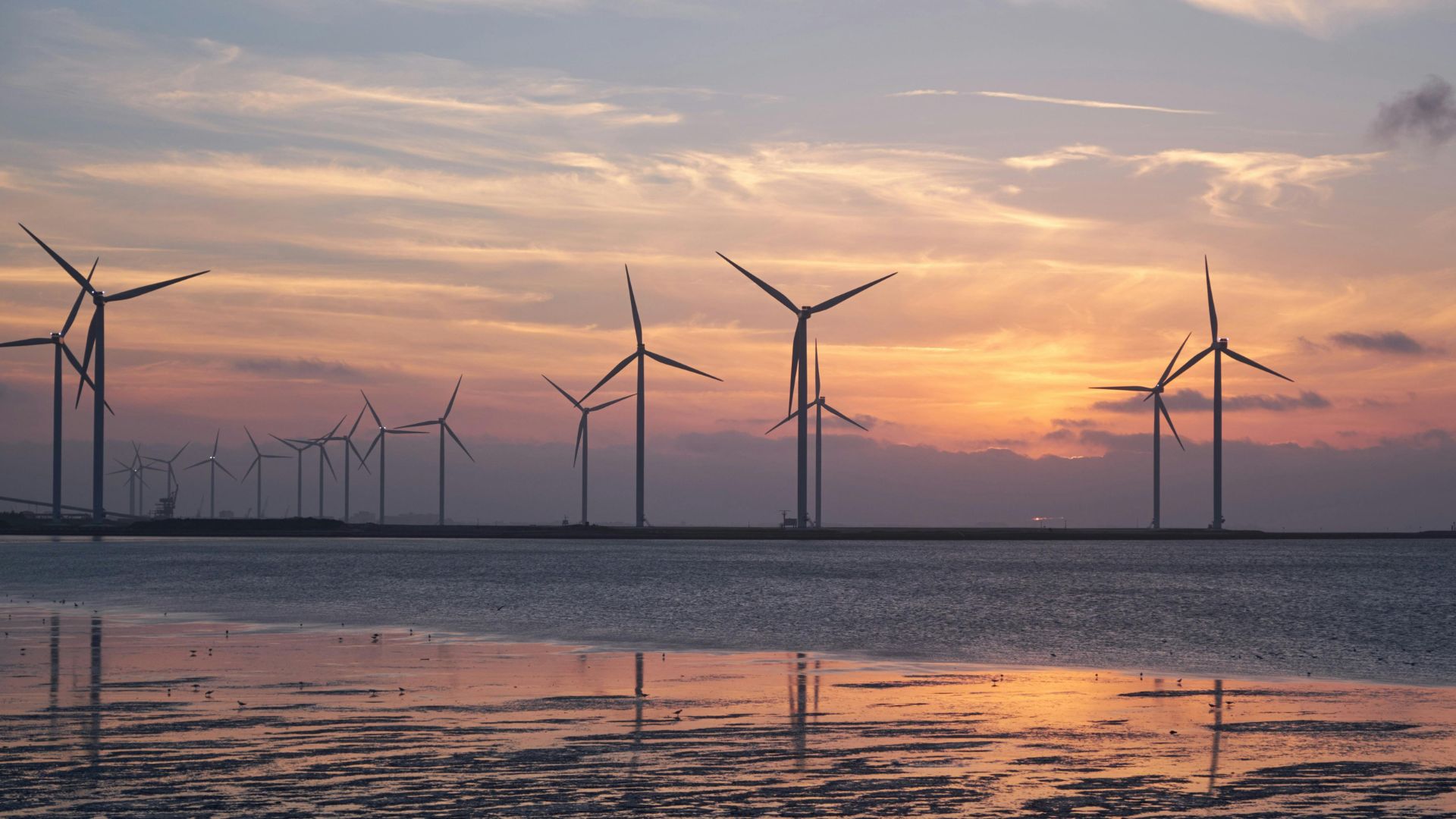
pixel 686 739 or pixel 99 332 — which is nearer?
pixel 686 739

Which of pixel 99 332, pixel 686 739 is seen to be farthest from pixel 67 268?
pixel 686 739

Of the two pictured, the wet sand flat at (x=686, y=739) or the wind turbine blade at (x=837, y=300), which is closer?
the wet sand flat at (x=686, y=739)

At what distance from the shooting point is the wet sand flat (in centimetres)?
1789

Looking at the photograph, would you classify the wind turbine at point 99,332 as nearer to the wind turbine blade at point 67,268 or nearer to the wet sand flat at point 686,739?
the wind turbine blade at point 67,268

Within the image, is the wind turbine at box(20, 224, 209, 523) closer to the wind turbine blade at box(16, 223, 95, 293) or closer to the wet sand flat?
the wind turbine blade at box(16, 223, 95, 293)

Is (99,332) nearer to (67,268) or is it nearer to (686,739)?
(67,268)

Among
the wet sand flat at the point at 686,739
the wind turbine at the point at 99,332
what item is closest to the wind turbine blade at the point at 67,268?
the wind turbine at the point at 99,332

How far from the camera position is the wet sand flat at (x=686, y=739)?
17.9 m

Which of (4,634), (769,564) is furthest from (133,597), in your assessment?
(769,564)

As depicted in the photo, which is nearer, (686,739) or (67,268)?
(686,739)

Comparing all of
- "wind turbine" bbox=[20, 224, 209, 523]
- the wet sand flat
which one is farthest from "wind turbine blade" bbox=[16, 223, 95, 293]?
the wet sand flat

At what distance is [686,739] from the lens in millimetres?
23469

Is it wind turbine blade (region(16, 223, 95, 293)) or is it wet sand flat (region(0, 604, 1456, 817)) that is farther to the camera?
wind turbine blade (region(16, 223, 95, 293))

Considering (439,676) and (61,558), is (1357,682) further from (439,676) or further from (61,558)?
(61,558)
